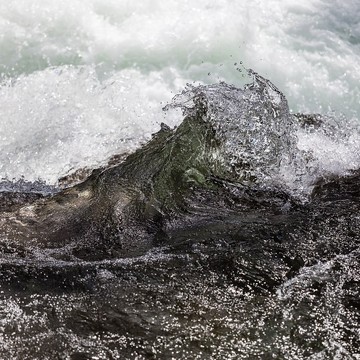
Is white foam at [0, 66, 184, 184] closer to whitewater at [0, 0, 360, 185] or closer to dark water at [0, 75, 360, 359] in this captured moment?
whitewater at [0, 0, 360, 185]

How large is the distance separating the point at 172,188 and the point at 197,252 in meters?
0.78

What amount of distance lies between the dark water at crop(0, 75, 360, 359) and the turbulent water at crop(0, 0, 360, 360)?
0.03 ft

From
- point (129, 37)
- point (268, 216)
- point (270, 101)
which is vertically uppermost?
point (129, 37)

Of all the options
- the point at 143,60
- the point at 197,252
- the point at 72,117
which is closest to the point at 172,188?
the point at 197,252

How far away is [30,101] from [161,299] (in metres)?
3.76

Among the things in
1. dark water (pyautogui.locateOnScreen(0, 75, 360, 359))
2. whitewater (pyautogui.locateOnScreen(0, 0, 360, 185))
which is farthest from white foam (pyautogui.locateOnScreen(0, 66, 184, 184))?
dark water (pyautogui.locateOnScreen(0, 75, 360, 359))

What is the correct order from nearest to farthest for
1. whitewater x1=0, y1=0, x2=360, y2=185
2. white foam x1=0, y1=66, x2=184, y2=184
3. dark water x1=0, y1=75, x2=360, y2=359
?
1. dark water x1=0, y1=75, x2=360, y2=359
2. white foam x1=0, y1=66, x2=184, y2=184
3. whitewater x1=0, y1=0, x2=360, y2=185

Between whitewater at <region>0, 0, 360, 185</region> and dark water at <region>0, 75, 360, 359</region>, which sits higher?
whitewater at <region>0, 0, 360, 185</region>

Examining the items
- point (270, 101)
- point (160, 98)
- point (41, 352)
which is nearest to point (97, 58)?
point (160, 98)

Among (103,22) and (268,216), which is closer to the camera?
(268,216)

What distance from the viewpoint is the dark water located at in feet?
8.57

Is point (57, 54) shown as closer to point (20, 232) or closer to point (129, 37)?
point (129, 37)

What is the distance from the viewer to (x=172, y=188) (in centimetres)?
388

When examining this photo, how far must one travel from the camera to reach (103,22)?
23.9 ft
